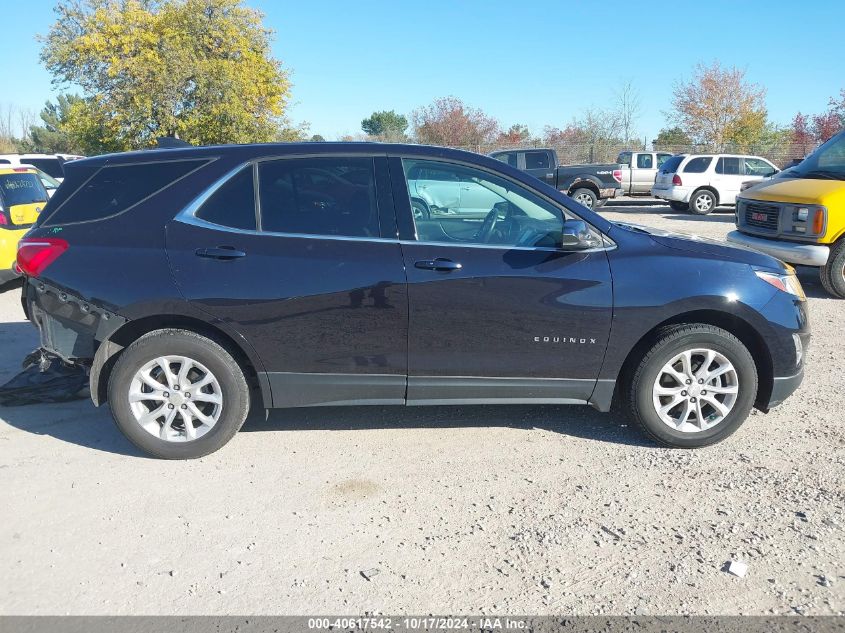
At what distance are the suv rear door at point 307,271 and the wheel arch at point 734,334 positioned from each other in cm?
140

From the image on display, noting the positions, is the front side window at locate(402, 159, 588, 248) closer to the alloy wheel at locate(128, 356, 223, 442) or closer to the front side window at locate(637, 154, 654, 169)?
the alloy wheel at locate(128, 356, 223, 442)

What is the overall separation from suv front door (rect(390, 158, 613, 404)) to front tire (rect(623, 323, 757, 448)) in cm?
32

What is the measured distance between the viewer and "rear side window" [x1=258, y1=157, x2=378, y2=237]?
3924mm

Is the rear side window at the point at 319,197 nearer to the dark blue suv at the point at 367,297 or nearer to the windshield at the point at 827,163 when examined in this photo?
the dark blue suv at the point at 367,297

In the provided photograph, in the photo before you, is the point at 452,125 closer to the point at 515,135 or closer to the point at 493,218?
the point at 515,135

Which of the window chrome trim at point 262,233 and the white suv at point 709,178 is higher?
the white suv at point 709,178

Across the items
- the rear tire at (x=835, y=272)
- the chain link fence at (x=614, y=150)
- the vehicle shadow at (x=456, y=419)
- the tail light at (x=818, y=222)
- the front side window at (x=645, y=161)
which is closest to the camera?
the vehicle shadow at (x=456, y=419)

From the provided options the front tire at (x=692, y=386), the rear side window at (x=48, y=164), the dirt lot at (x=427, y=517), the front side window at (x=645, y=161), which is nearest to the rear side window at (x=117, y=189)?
the dirt lot at (x=427, y=517)

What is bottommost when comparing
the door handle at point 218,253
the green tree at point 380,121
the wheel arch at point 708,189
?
the door handle at point 218,253

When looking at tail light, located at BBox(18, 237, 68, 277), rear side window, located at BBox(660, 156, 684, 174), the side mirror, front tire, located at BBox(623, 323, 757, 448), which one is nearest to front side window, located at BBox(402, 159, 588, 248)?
the side mirror

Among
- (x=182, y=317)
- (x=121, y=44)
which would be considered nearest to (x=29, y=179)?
(x=182, y=317)

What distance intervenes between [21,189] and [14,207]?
17.4 inches

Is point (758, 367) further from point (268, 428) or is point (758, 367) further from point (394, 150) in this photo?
point (268, 428)

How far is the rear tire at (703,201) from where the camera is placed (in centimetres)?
1875
